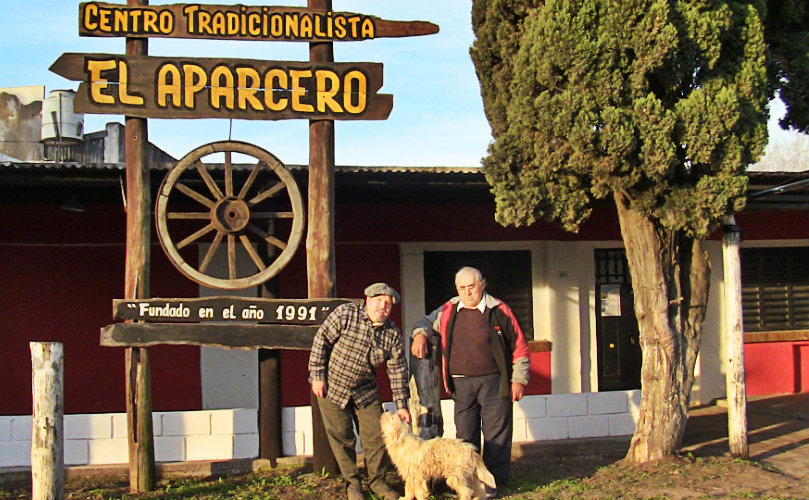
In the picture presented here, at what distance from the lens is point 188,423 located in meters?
7.02

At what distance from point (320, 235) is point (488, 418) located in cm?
202

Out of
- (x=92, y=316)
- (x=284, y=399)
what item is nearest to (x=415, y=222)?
(x=284, y=399)

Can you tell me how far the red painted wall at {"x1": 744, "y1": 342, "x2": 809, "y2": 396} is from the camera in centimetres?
1073

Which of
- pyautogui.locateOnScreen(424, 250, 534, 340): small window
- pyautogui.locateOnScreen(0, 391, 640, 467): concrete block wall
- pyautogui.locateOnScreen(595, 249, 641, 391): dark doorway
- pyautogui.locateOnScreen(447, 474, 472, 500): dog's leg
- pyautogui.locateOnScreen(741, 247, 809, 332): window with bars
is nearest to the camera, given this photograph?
pyautogui.locateOnScreen(447, 474, 472, 500): dog's leg

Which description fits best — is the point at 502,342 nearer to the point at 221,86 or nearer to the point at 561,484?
the point at 561,484

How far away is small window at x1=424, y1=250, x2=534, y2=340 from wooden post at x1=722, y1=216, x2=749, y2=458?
3145mm

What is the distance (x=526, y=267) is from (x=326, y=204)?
13.7 feet

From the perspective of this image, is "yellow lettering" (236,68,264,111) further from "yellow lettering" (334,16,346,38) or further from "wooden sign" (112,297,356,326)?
"wooden sign" (112,297,356,326)

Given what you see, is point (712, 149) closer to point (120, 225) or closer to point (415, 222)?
point (415, 222)

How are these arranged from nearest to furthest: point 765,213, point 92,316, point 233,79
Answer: point 233,79 → point 92,316 → point 765,213

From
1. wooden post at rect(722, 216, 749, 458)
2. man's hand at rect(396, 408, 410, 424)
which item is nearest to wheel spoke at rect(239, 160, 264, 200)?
man's hand at rect(396, 408, 410, 424)

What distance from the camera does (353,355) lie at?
5680mm

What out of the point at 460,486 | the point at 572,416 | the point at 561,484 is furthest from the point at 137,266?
the point at 572,416

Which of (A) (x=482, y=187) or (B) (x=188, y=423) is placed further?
(A) (x=482, y=187)
